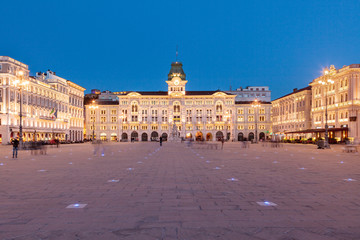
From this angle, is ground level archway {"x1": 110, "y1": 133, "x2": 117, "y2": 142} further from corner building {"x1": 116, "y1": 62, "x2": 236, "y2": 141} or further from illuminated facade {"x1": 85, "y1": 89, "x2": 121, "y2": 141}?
corner building {"x1": 116, "y1": 62, "x2": 236, "y2": 141}

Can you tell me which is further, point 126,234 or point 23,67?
point 23,67

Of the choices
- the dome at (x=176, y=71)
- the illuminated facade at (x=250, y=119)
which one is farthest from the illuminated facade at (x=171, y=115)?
the dome at (x=176, y=71)

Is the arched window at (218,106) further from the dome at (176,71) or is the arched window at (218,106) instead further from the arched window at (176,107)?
the dome at (176,71)

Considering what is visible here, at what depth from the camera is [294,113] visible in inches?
3568

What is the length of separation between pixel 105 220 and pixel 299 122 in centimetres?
8818

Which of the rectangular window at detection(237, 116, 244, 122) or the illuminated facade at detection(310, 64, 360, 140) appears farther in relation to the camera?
the rectangular window at detection(237, 116, 244, 122)

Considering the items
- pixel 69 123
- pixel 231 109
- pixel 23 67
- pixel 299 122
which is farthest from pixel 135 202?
pixel 231 109

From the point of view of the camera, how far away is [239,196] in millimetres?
8109

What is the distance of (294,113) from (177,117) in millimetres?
42530

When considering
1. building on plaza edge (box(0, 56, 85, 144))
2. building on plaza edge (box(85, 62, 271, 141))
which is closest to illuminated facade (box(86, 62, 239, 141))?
building on plaza edge (box(85, 62, 271, 141))

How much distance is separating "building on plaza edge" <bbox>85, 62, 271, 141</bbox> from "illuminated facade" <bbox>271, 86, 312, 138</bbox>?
9688 mm

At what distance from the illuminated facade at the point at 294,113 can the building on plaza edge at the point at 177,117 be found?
9688 mm

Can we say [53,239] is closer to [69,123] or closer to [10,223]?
[10,223]

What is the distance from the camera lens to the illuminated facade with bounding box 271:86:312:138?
274 feet
